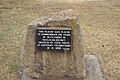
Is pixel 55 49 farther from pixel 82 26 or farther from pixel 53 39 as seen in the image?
pixel 82 26

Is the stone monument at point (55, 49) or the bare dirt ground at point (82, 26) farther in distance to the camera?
the bare dirt ground at point (82, 26)

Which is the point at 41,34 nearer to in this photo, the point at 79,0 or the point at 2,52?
the point at 2,52

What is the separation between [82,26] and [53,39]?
15.1 ft

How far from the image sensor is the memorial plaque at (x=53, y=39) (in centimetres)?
541

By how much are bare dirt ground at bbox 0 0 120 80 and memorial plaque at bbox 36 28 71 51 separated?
0.99 metres

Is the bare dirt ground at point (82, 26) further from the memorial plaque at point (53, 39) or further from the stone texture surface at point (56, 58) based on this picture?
the memorial plaque at point (53, 39)

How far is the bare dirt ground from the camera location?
670cm

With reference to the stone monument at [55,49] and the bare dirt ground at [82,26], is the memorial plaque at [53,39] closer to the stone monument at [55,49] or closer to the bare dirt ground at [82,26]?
the stone monument at [55,49]

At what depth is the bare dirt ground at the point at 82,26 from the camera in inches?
264

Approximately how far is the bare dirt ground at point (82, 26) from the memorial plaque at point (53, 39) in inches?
39.1

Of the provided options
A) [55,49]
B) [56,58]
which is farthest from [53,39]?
[56,58]

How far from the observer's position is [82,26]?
9953 millimetres

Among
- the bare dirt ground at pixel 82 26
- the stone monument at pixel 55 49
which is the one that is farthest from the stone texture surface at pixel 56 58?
the bare dirt ground at pixel 82 26

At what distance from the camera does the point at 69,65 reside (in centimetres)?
557
